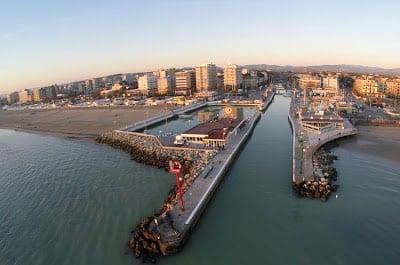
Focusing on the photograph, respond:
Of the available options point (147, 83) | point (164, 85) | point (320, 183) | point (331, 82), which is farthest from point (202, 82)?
point (320, 183)

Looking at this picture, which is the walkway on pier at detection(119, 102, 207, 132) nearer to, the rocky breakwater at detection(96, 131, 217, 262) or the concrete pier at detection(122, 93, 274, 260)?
the rocky breakwater at detection(96, 131, 217, 262)

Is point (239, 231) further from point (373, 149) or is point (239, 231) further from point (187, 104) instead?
point (187, 104)

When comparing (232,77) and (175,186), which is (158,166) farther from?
(232,77)

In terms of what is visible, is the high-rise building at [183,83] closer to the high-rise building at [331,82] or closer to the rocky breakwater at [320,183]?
the high-rise building at [331,82]

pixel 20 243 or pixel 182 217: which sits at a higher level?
pixel 182 217

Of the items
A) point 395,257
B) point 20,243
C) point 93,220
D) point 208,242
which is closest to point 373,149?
point 395,257

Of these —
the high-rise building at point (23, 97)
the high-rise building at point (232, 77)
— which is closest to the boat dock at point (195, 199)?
the high-rise building at point (232, 77)
